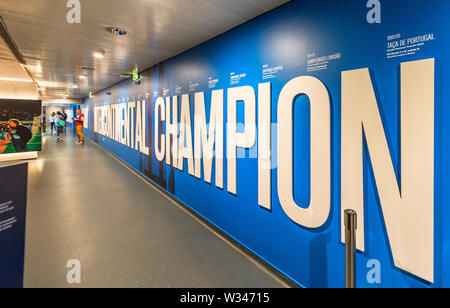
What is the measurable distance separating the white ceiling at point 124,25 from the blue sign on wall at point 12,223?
6.67 feet

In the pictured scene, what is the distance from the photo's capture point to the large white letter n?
4.91 ft

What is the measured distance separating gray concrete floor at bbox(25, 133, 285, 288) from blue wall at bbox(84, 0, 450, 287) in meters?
0.37

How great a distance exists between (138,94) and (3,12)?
3852mm

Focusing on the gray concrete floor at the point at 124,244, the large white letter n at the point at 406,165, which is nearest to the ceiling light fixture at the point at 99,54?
the gray concrete floor at the point at 124,244

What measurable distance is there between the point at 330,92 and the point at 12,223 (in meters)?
2.27

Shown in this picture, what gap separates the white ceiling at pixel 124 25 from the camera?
2.49 metres

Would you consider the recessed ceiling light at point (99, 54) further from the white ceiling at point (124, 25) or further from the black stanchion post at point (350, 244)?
the black stanchion post at point (350, 244)

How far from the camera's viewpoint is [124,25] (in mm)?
3045

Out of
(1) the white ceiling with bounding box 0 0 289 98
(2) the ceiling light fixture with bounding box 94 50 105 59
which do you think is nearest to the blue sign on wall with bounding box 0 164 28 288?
(1) the white ceiling with bounding box 0 0 289 98

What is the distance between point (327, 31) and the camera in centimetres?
203

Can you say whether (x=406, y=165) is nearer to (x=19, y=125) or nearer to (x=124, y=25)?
(x=124, y=25)

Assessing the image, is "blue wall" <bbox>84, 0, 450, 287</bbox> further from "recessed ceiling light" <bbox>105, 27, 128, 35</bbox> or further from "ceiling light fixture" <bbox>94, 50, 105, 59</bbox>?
"ceiling light fixture" <bbox>94, 50, 105, 59</bbox>

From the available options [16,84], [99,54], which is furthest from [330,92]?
[16,84]
